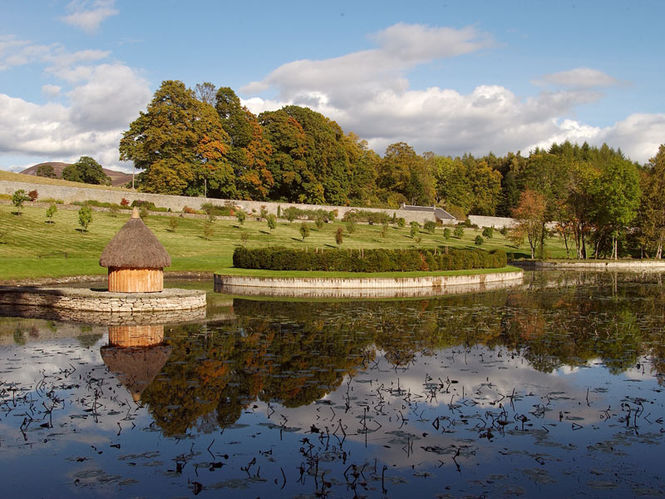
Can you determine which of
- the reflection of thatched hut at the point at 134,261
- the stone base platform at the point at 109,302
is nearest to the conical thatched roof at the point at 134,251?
the reflection of thatched hut at the point at 134,261

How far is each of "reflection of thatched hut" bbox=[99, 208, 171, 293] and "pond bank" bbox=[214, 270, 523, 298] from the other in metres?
5.69

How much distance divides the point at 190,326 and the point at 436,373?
8088 millimetres

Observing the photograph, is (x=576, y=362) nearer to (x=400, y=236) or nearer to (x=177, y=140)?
(x=400, y=236)

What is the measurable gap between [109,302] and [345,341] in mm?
9240

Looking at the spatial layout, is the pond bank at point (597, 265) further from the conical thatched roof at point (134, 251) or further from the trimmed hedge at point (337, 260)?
the conical thatched roof at point (134, 251)

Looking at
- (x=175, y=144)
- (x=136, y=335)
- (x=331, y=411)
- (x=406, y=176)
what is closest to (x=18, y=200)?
(x=175, y=144)

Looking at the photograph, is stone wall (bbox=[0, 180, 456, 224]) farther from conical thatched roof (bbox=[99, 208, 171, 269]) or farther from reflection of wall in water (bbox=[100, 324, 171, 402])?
reflection of wall in water (bbox=[100, 324, 171, 402])

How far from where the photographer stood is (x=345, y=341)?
612 inches

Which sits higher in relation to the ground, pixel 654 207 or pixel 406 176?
pixel 406 176

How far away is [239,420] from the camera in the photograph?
9227 mm

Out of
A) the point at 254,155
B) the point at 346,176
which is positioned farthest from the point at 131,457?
the point at 346,176

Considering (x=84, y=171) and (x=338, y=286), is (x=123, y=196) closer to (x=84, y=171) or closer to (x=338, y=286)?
(x=338, y=286)

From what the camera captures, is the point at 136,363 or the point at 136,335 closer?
the point at 136,363

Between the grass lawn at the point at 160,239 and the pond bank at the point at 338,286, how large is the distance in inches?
118
